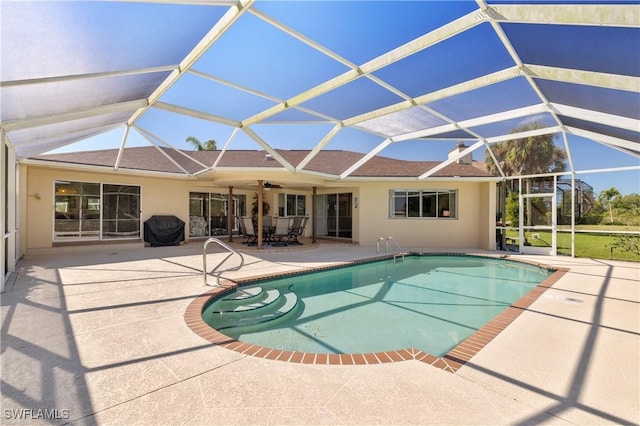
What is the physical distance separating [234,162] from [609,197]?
16.4 m

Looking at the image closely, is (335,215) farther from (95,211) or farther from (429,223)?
(95,211)

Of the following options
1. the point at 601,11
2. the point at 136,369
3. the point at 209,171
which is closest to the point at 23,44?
the point at 136,369

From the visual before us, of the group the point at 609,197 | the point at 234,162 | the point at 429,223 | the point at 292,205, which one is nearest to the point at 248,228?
the point at 234,162

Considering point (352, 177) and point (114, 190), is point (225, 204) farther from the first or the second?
point (352, 177)

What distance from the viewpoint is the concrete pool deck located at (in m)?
2.47

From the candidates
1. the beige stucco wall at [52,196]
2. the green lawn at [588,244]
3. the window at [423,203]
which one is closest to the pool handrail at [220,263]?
the beige stucco wall at [52,196]

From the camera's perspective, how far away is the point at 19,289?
618cm

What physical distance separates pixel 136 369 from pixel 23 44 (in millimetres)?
3689

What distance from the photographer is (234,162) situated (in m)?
14.2

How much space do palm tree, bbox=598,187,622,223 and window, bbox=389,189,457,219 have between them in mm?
5787

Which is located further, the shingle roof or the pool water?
the shingle roof

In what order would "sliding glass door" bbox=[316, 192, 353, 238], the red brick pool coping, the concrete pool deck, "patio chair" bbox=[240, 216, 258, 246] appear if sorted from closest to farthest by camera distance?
1. the concrete pool deck
2. the red brick pool coping
3. "patio chair" bbox=[240, 216, 258, 246]
4. "sliding glass door" bbox=[316, 192, 353, 238]

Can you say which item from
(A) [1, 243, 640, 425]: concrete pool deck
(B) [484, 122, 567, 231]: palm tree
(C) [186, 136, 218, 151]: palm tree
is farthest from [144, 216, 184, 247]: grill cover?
(C) [186, 136, 218, 151]: palm tree

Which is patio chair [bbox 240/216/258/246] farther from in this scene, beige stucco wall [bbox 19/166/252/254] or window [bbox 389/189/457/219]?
window [bbox 389/189/457/219]
